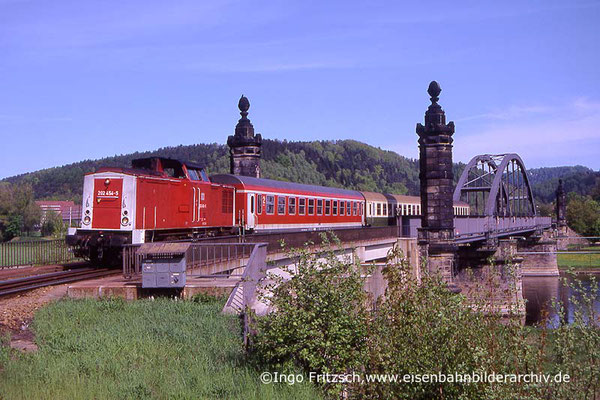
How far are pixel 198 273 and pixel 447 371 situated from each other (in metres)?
10.3

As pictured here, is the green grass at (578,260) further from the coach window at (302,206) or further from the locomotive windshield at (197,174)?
the locomotive windshield at (197,174)

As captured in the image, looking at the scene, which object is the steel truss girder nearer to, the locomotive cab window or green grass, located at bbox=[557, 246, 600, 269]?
green grass, located at bbox=[557, 246, 600, 269]

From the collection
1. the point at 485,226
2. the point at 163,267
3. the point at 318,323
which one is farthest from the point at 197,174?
the point at 485,226

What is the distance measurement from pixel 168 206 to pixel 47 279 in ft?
16.9

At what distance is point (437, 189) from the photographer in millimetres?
44594

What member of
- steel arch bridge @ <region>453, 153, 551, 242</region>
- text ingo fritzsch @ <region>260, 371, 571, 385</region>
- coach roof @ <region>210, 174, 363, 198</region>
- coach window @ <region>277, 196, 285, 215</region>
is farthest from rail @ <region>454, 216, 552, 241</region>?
text ingo fritzsch @ <region>260, 371, 571, 385</region>

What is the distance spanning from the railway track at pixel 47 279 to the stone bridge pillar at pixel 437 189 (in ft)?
93.3

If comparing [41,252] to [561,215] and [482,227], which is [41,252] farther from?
[561,215]

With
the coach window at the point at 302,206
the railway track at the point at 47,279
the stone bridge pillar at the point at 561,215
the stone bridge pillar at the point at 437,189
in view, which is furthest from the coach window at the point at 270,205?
the stone bridge pillar at the point at 561,215

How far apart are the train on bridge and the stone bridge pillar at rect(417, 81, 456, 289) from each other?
44.3ft

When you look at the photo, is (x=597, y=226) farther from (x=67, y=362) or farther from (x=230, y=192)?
(x=67, y=362)

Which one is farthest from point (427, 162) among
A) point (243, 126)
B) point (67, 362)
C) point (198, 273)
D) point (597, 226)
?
point (597, 226)

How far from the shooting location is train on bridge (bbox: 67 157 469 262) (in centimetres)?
2044

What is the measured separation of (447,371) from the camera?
898 centimetres
